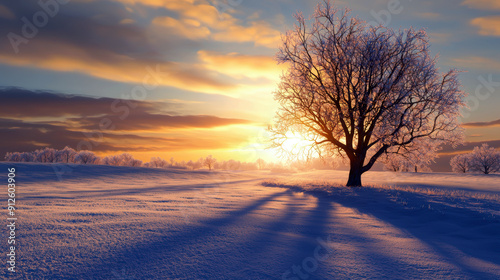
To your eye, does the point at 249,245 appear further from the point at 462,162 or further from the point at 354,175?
the point at 462,162

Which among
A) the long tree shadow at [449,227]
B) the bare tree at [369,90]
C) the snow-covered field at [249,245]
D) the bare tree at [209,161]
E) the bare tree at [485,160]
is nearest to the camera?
the snow-covered field at [249,245]

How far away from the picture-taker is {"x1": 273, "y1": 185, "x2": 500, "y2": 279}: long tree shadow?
4.88 m

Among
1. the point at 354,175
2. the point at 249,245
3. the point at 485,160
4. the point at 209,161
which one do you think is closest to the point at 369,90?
the point at 354,175

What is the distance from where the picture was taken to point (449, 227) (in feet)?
23.5

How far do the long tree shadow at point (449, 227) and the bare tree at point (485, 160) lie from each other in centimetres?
6665

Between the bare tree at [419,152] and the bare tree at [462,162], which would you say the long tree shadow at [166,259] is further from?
the bare tree at [462,162]

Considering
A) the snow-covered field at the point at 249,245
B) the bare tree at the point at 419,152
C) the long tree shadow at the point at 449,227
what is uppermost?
the bare tree at the point at 419,152

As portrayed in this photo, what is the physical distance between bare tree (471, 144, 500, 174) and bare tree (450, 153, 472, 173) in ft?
3.25

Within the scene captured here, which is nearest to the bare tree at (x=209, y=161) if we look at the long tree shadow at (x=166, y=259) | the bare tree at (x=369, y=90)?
the bare tree at (x=369, y=90)

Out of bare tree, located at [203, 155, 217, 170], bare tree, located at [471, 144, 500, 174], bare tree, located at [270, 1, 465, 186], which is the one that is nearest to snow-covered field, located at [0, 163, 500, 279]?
bare tree, located at [270, 1, 465, 186]

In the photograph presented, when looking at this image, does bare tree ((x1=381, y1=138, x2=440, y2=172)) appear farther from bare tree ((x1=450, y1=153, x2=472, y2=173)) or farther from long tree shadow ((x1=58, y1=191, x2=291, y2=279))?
bare tree ((x1=450, y1=153, x2=472, y2=173))

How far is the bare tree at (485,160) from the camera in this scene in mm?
59438

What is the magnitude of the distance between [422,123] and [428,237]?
13238mm

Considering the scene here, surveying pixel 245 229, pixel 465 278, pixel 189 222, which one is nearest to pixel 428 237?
pixel 465 278
